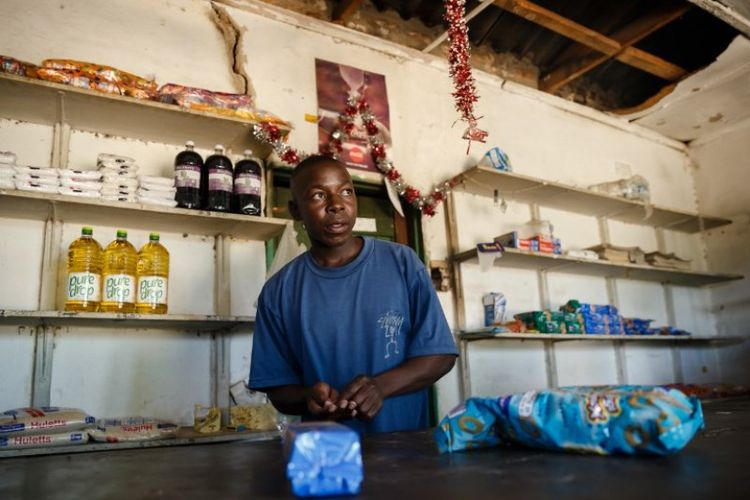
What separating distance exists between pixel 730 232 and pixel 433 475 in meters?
5.03

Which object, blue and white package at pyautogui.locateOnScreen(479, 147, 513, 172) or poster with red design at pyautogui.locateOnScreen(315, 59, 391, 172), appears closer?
poster with red design at pyautogui.locateOnScreen(315, 59, 391, 172)

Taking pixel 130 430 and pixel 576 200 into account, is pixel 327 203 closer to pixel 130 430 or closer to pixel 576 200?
pixel 130 430

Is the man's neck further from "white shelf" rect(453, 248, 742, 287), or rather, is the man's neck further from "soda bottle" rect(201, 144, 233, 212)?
"white shelf" rect(453, 248, 742, 287)

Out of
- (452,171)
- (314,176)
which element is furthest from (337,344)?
(452,171)

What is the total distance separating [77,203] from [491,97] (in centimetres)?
274

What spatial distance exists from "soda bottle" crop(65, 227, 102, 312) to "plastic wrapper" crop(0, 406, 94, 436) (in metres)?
0.38

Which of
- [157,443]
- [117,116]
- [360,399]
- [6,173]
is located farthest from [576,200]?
[6,173]

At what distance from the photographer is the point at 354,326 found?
1507mm

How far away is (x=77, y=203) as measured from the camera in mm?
2137

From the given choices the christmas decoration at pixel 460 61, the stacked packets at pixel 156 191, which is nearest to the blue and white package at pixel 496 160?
the christmas decoration at pixel 460 61

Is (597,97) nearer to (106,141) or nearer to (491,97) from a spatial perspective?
(491,97)

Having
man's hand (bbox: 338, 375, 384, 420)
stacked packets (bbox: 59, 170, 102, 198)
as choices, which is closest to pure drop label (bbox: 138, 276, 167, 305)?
stacked packets (bbox: 59, 170, 102, 198)

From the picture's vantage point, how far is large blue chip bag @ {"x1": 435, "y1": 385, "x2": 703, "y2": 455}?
745mm

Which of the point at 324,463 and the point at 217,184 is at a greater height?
the point at 217,184
